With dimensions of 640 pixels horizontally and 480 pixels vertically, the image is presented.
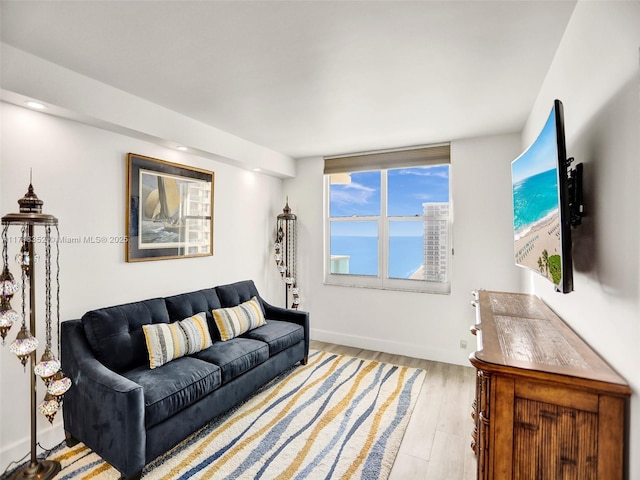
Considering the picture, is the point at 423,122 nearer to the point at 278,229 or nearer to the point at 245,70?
the point at 245,70

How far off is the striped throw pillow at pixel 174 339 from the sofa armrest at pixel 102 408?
0.35 metres

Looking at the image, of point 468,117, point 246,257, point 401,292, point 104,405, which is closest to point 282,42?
point 468,117

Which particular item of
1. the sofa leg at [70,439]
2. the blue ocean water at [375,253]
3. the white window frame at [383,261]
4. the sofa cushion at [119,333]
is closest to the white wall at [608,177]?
the white window frame at [383,261]

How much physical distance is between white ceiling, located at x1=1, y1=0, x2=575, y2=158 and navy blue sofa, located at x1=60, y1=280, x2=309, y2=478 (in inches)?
66.9

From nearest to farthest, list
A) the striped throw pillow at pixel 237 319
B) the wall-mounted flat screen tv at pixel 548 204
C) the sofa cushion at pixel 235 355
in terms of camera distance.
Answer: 1. the wall-mounted flat screen tv at pixel 548 204
2. the sofa cushion at pixel 235 355
3. the striped throw pillow at pixel 237 319

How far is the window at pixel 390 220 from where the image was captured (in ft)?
12.2

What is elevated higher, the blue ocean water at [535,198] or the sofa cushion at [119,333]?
the blue ocean water at [535,198]

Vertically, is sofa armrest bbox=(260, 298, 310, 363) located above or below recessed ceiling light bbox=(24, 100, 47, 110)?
below

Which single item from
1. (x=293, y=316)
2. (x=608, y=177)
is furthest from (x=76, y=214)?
(x=608, y=177)

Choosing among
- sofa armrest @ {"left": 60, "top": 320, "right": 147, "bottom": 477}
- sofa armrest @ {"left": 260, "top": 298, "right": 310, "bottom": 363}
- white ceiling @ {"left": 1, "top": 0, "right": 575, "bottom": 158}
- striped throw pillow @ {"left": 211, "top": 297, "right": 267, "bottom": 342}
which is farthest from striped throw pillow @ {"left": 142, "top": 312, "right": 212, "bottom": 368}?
white ceiling @ {"left": 1, "top": 0, "right": 575, "bottom": 158}

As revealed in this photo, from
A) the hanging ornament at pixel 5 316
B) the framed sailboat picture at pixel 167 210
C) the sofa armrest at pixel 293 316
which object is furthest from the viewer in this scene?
the sofa armrest at pixel 293 316

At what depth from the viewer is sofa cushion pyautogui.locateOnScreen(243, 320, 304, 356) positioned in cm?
296

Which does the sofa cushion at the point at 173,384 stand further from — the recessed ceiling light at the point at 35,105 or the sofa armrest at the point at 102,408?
the recessed ceiling light at the point at 35,105

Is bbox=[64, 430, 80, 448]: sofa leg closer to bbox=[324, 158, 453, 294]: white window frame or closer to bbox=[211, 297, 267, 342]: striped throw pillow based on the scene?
bbox=[211, 297, 267, 342]: striped throw pillow
